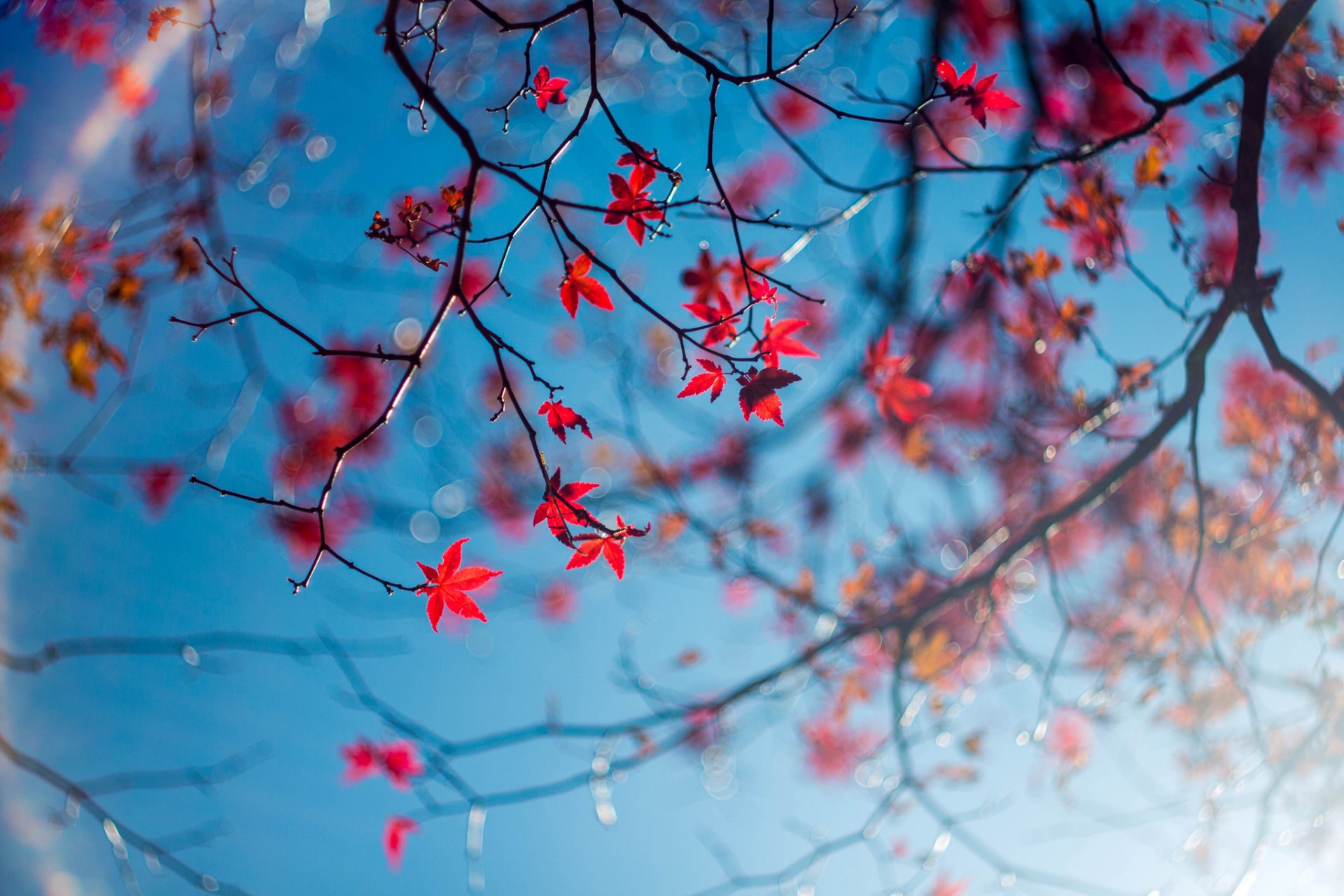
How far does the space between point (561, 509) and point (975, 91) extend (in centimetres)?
173

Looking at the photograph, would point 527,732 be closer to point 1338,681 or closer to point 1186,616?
point 1186,616

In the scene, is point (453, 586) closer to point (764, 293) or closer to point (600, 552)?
point (600, 552)

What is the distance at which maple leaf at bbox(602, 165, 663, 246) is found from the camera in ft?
6.09

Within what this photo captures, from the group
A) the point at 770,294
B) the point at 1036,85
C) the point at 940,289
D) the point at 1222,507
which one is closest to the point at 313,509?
the point at 770,294

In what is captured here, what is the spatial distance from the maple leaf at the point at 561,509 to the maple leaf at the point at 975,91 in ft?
5.17

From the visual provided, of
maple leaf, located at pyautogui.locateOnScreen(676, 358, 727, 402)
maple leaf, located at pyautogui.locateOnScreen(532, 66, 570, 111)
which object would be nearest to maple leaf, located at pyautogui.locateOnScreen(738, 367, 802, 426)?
maple leaf, located at pyautogui.locateOnScreen(676, 358, 727, 402)

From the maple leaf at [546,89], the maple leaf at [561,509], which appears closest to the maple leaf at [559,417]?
the maple leaf at [561,509]

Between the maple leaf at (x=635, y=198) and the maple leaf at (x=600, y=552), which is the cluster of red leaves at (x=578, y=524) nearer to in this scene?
the maple leaf at (x=600, y=552)

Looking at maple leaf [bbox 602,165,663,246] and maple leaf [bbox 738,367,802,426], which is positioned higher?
maple leaf [bbox 602,165,663,246]

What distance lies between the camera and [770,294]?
78.5 inches

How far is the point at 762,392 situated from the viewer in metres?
1.70

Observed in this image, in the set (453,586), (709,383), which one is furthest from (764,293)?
(453,586)

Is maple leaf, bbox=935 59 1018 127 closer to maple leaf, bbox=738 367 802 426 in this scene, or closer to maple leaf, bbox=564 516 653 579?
maple leaf, bbox=738 367 802 426

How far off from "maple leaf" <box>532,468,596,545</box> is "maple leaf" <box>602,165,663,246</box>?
692 mm
